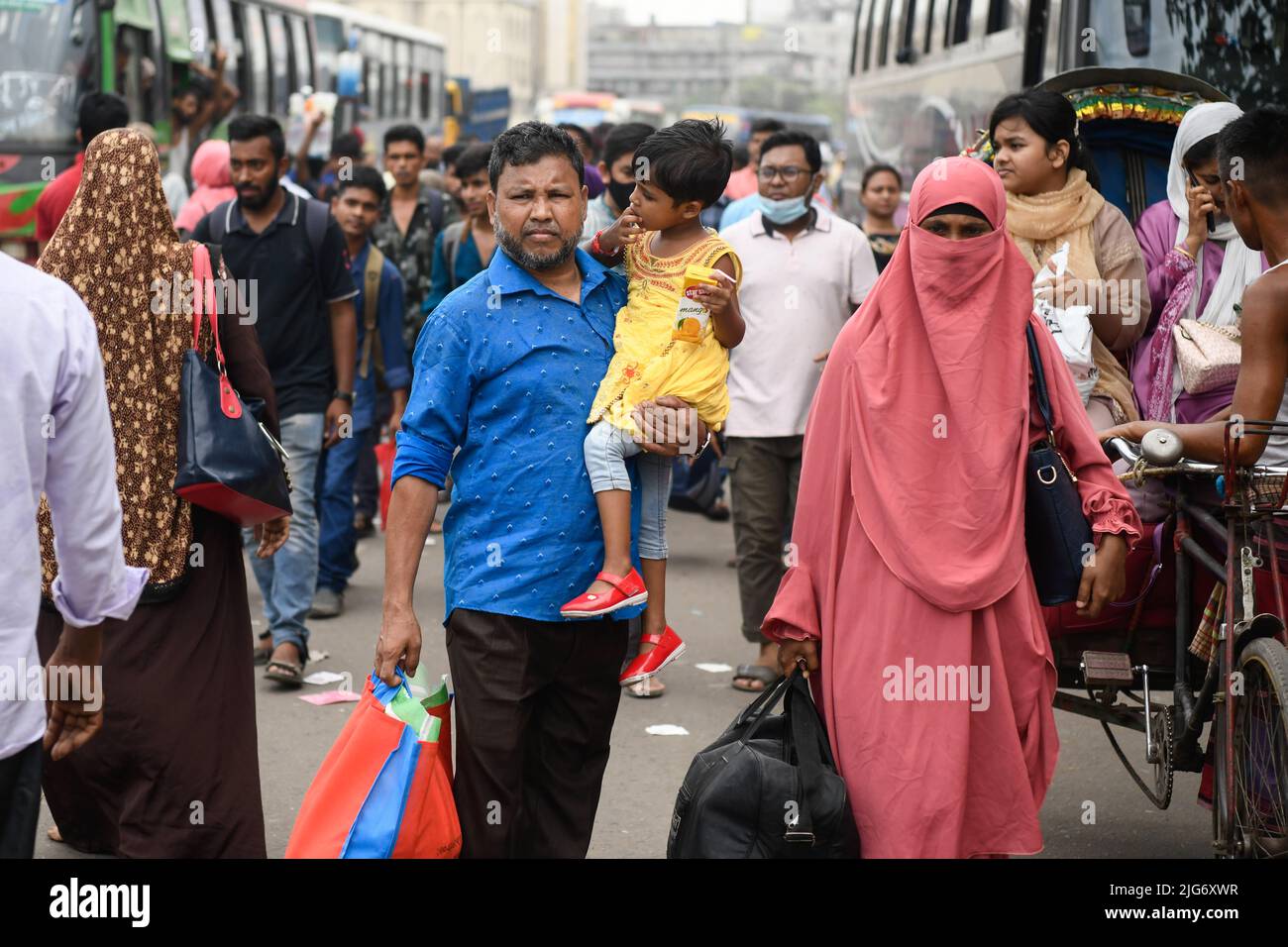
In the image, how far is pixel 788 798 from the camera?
3539 millimetres

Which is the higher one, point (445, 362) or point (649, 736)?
point (445, 362)

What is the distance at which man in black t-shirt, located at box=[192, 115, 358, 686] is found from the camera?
6969 mm

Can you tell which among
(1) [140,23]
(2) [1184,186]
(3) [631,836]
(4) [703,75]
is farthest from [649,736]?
(4) [703,75]

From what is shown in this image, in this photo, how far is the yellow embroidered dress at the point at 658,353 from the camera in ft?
12.7

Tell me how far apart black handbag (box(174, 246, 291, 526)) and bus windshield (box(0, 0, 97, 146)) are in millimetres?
10747

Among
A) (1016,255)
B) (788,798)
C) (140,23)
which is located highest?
(140,23)

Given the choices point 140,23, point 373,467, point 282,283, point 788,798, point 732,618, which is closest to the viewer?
point 788,798

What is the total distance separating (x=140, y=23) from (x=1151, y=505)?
13050 mm

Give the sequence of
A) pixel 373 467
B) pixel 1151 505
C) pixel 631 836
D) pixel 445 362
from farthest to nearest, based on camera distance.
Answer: pixel 373 467 → pixel 631 836 → pixel 1151 505 → pixel 445 362

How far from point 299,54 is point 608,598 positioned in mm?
20426

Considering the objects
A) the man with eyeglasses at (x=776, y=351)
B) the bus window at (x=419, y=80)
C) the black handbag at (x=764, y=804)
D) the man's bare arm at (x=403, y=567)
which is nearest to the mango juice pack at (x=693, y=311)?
the man's bare arm at (x=403, y=567)

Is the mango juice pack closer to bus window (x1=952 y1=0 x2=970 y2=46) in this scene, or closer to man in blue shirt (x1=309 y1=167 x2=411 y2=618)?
man in blue shirt (x1=309 y1=167 x2=411 y2=618)

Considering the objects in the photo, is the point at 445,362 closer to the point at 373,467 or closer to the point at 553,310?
the point at 553,310

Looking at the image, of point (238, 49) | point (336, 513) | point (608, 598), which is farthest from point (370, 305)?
point (238, 49)
